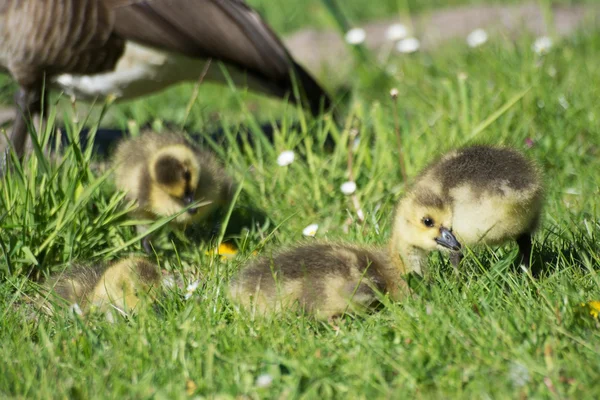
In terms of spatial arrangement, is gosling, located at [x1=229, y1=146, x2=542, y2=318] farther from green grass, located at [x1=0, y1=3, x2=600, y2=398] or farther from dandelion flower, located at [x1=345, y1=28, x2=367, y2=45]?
dandelion flower, located at [x1=345, y1=28, x2=367, y2=45]

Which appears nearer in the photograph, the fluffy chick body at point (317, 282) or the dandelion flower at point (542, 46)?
the fluffy chick body at point (317, 282)

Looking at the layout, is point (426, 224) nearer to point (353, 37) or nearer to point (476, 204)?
point (476, 204)

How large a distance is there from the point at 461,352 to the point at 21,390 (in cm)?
128

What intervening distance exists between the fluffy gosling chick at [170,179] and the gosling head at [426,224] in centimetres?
108

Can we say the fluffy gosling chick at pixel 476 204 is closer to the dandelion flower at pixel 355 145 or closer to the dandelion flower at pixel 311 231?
the dandelion flower at pixel 311 231

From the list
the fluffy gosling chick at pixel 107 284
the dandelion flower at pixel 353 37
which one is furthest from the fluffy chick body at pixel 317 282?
the dandelion flower at pixel 353 37

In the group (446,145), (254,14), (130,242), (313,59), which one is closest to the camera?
(130,242)

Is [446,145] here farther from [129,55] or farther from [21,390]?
[21,390]

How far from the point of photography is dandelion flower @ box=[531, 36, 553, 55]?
6.17 metres

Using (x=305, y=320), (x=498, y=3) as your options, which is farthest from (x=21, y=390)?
(x=498, y=3)

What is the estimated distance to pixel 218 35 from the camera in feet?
18.6

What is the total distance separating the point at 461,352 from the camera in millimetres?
2666

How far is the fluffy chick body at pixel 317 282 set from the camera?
3156 mm

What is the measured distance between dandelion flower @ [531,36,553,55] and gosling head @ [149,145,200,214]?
120 inches
